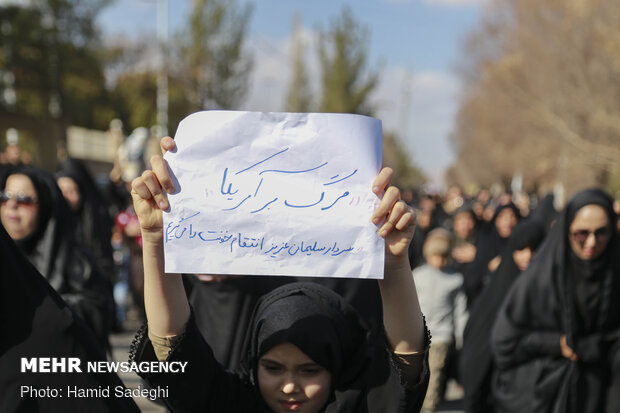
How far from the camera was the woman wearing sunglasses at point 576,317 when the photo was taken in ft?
13.5

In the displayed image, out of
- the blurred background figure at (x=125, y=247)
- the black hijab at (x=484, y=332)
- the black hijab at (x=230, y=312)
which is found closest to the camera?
the black hijab at (x=230, y=312)

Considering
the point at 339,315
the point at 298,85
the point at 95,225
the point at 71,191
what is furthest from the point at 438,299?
the point at 298,85

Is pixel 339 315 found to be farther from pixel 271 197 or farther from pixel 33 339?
pixel 33 339

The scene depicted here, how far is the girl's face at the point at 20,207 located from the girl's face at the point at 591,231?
2.63 metres

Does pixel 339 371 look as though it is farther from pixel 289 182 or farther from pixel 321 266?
pixel 289 182

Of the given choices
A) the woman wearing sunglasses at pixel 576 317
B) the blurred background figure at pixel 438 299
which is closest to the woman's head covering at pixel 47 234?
the woman wearing sunglasses at pixel 576 317

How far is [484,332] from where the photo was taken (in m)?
5.05

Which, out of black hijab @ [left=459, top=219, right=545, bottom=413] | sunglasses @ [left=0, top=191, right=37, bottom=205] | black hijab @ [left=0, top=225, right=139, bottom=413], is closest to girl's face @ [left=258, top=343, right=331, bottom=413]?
black hijab @ [left=0, top=225, right=139, bottom=413]

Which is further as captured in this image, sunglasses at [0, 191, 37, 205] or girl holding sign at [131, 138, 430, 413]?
sunglasses at [0, 191, 37, 205]

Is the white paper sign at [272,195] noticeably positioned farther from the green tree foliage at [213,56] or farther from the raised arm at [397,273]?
the green tree foliage at [213,56]

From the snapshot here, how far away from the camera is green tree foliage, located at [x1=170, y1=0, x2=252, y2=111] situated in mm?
30812

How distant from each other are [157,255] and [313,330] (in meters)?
0.46

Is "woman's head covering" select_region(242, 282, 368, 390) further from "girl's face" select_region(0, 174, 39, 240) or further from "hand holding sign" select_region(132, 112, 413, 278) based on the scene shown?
"girl's face" select_region(0, 174, 39, 240)

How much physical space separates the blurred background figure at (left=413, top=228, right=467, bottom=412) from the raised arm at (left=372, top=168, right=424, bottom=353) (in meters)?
3.97
